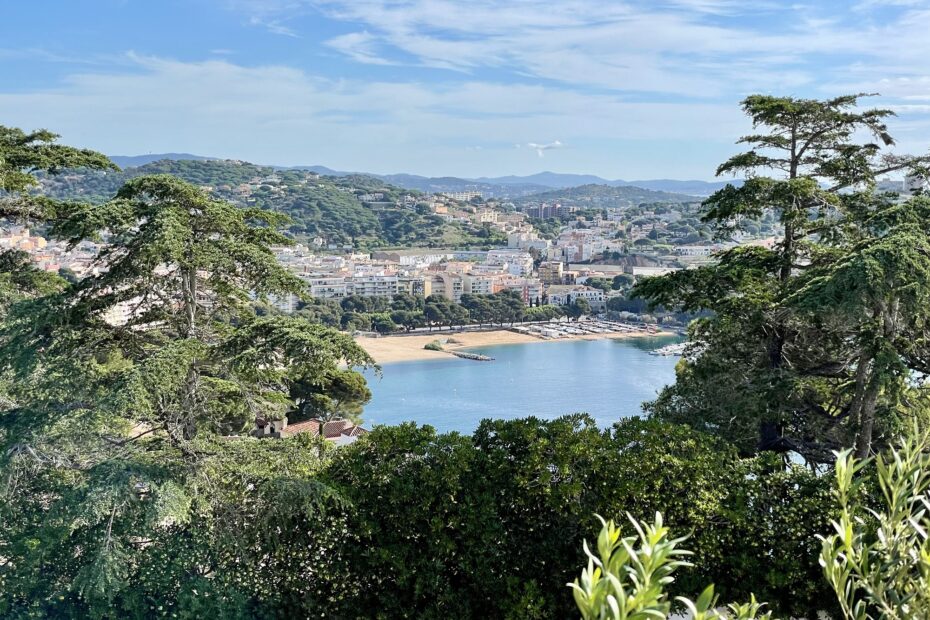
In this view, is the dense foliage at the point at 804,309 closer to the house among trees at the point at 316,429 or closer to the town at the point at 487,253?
the town at the point at 487,253

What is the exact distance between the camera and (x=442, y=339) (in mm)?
37531

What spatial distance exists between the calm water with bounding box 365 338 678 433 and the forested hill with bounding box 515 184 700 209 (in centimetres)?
10339

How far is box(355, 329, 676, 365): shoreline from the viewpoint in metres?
33.8

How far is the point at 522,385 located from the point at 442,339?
34.4 ft

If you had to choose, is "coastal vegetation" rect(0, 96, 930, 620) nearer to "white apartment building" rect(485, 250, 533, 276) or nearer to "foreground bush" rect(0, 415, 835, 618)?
"foreground bush" rect(0, 415, 835, 618)

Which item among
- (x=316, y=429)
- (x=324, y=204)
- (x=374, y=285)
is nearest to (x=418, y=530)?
(x=316, y=429)

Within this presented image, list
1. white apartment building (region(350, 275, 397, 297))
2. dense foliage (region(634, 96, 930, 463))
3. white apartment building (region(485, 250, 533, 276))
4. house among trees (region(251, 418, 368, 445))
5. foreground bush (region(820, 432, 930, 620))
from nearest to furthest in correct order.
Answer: foreground bush (region(820, 432, 930, 620)) < dense foliage (region(634, 96, 930, 463)) < house among trees (region(251, 418, 368, 445)) < white apartment building (region(350, 275, 397, 297)) < white apartment building (region(485, 250, 533, 276))

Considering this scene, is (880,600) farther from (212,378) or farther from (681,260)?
(681,260)

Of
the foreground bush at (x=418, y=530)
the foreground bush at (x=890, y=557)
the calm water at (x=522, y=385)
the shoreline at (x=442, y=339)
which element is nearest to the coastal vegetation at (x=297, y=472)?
the foreground bush at (x=418, y=530)

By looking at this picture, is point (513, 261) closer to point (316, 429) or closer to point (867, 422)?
point (316, 429)

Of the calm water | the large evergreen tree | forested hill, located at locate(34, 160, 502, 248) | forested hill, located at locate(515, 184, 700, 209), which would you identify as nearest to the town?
forested hill, located at locate(34, 160, 502, 248)

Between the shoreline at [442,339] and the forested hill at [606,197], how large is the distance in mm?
97154

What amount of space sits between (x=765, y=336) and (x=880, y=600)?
4.88m

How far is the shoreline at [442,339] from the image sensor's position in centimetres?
3375
